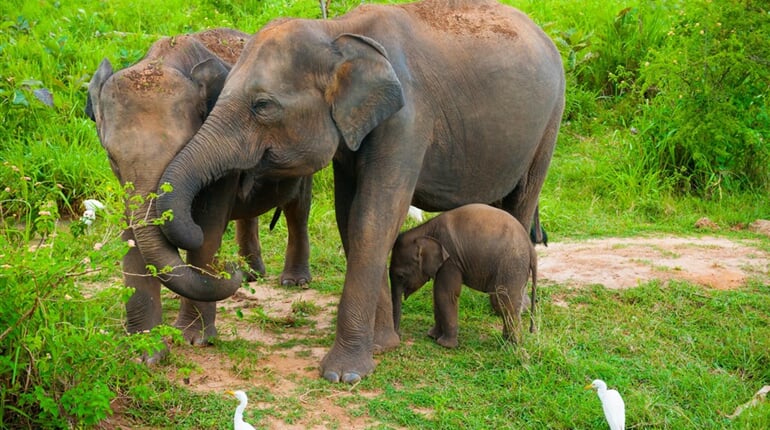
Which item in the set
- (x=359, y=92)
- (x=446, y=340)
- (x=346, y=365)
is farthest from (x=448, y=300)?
(x=359, y=92)

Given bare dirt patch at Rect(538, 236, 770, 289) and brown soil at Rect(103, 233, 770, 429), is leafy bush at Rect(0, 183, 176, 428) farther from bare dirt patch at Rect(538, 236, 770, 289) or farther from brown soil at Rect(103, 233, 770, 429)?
bare dirt patch at Rect(538, 236, 770, 289)

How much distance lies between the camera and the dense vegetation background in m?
8.38

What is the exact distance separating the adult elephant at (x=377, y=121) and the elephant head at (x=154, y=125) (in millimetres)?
138

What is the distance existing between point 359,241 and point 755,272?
3.48 metres

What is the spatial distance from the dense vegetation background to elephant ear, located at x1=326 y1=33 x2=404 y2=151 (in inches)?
50.5

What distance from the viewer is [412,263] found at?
5.97 m

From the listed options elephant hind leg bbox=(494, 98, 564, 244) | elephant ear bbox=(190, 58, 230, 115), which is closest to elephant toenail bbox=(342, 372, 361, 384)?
elephant ear bbox=(190, 58, 230, 115)

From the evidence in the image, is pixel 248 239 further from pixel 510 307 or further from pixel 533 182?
pixel 510 307

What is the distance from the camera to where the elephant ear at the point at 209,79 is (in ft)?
17.5

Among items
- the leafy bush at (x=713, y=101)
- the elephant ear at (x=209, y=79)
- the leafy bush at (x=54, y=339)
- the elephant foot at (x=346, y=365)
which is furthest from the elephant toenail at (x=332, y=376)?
the leafy bush at (x=713, y=101)

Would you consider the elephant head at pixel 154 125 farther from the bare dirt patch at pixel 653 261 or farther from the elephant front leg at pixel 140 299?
the bare dirt patch at pixel 653 261

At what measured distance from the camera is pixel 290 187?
6.39 m

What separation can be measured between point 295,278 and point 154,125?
2693mm

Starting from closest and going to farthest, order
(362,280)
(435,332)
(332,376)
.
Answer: (332,376), (362,280), (435,332)
